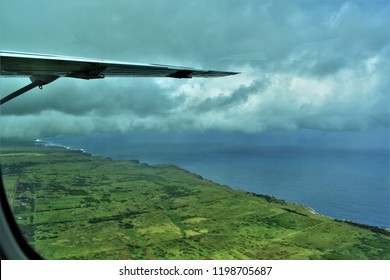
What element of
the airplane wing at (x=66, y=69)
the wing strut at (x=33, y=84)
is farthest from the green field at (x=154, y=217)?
the airplane wing at (x=66, y=69)

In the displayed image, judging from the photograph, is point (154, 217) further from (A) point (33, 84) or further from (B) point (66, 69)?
(B) point (66, 69)

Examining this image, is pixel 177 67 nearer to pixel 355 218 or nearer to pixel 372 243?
pixel 372 243

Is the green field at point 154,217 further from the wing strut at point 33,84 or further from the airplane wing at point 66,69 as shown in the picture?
the airplane wing at point 66,69

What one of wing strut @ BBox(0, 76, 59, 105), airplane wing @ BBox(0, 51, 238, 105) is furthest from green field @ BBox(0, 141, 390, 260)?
airplane wing @ BBox(0, 51, 238, 105)

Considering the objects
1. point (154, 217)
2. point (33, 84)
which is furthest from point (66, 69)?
point (154, 217)

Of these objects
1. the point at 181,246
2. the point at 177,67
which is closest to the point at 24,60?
the point at 177,67
